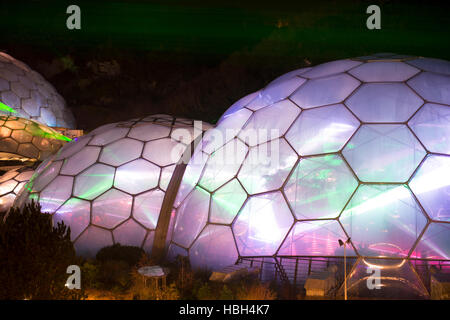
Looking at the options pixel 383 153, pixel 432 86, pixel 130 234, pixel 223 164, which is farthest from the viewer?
pixel 130 234

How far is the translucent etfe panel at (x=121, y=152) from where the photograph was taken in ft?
32.1

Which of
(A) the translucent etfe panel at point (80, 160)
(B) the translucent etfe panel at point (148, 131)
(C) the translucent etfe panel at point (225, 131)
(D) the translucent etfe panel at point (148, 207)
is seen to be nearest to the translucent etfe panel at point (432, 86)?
(C) the translucent etfe panel at point (225, 131)

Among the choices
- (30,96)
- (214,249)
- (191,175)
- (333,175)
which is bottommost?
(214,249)

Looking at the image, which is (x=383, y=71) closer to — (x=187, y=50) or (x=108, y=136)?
(x=108, y=136)

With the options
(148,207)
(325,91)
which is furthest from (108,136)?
(325,91)

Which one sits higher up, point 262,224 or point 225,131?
point 225,131

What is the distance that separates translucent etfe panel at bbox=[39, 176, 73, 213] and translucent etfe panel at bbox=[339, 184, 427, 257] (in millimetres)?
6538

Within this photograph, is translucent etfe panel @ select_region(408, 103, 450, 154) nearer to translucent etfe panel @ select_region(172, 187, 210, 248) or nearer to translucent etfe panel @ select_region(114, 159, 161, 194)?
translucent etfe panel @ select_region(172, 187, 210, 248)

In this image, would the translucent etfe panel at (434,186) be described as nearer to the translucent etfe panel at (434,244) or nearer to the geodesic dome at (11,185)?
the translucent etfe panel at (434,244)

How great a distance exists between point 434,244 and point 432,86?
325 cm

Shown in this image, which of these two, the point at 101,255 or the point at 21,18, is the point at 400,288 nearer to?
the point at 101,255

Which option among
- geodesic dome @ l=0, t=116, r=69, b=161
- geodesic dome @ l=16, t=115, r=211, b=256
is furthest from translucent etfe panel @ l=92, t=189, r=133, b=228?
geodesic dome @ l=0, t=116, r=69, b=161

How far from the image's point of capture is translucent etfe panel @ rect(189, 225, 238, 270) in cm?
689

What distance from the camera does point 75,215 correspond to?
9008mm
